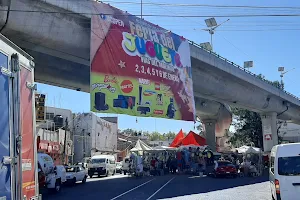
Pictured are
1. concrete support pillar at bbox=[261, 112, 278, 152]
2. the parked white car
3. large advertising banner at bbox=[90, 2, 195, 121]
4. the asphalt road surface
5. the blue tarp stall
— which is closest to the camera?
the blue tarp stall

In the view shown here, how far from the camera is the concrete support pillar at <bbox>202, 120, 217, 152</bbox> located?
44.2m

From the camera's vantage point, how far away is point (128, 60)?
69.2 feet

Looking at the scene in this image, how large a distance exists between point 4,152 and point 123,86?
51.9ft

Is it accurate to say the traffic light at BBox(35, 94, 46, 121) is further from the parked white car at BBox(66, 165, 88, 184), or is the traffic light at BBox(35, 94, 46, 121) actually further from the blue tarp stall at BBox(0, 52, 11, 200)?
the parked white car at BBox(66, 165, 88, 184)

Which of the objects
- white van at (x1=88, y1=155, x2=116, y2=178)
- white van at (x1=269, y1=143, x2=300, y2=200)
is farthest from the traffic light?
white van at (x1=88, y1=155, x2=116, y2=178)

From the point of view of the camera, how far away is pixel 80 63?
21.5 metres

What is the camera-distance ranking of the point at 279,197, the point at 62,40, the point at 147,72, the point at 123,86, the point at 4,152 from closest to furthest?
the point at 4,152, the point at 279,197, the point at 62,40, the point at 123,86, the point at 147,72

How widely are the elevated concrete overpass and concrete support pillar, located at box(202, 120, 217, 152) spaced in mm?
117

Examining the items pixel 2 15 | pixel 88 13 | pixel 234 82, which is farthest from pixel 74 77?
pixel 234 82

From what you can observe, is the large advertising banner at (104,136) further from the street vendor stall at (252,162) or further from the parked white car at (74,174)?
the parked white car at (74,174)

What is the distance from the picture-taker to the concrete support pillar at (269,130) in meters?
41.6

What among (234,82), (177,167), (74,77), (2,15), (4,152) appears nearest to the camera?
(4,152)

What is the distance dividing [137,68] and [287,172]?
500 inches

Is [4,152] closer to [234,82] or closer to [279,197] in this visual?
[279,197]
